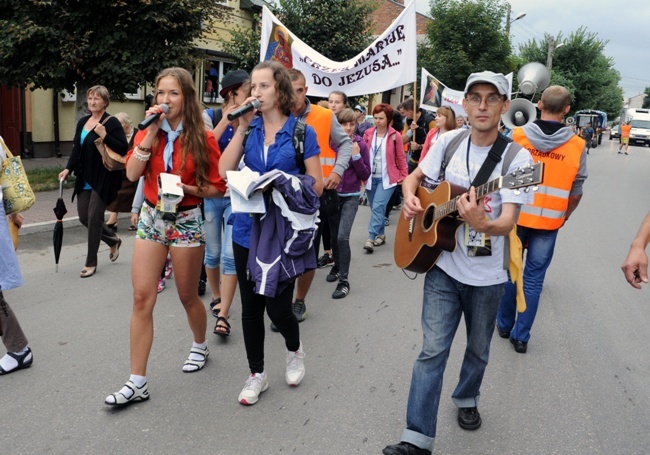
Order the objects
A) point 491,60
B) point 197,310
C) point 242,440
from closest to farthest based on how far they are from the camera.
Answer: point 242,440 < point 197,310 < point 491,60

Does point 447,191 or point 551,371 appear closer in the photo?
point 447,191

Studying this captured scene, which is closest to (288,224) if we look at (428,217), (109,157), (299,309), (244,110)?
(244,110)

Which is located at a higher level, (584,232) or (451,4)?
(451,4)

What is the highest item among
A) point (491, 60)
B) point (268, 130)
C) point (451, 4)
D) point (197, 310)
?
point (451, 4)

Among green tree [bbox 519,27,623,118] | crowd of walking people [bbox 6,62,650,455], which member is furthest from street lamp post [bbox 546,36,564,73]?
crowd of walking people [bbox 6,62,650,455]

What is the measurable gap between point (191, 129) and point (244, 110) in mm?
463

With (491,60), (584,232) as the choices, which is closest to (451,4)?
(491,60)

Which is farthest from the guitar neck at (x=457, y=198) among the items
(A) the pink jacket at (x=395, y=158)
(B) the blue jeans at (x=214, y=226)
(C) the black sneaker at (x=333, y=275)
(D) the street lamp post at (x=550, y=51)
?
(D) the street lamp post at (x=550, y=51)

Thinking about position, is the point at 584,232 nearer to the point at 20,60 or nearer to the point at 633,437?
the point at 633,437

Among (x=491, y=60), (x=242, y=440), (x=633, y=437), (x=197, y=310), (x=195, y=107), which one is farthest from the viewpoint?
(x=491, y=60)

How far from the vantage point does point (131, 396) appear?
359 centimetres

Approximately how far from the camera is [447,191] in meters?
3.03

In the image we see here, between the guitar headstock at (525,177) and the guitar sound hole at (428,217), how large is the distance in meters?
0.58

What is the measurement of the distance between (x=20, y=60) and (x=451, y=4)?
2470 centimetres
